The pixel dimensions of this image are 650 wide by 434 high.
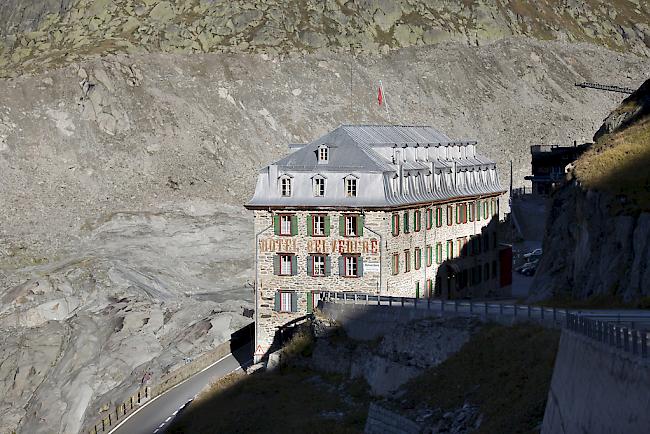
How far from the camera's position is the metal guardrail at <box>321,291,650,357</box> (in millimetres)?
25250

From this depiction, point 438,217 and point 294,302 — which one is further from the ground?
point 438,217

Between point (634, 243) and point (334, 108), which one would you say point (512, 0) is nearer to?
point (334, 108)

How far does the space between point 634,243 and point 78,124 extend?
9693 centimetres

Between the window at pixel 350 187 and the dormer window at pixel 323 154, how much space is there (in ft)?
6.71

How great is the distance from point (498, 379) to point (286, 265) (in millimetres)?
25506

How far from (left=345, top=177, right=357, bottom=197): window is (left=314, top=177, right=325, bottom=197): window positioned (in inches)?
47.8

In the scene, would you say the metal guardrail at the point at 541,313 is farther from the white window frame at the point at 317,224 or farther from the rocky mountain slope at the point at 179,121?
the rocky mountain slope at the point at 179,121

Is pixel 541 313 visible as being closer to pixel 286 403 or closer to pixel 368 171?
pixel 286 403

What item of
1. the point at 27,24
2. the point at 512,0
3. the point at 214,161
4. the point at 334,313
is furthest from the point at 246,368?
the point at 512,0

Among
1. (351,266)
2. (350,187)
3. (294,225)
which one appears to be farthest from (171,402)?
(350,187)

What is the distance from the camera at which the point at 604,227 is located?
51.2 metres

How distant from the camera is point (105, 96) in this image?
462 ft

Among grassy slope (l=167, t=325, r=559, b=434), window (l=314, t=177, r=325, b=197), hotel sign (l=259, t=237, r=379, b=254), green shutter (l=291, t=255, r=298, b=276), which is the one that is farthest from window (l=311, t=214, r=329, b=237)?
grassy slope (l=167, t=325, r=559, b=434)

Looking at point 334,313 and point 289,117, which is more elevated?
point 289,117
